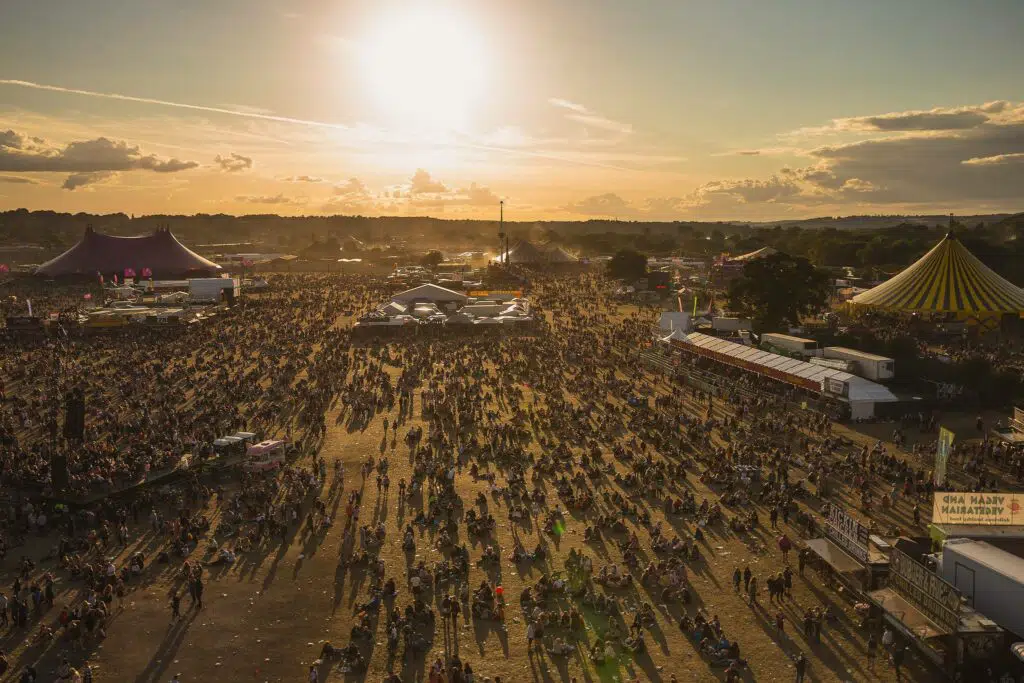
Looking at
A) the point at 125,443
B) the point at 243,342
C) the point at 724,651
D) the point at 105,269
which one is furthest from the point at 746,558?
the point at 105,269

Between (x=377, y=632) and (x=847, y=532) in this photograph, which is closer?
(x=377, y=632)

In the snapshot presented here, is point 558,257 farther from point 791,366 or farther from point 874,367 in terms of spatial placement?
point 874,367

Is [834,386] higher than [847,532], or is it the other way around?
[834,386]

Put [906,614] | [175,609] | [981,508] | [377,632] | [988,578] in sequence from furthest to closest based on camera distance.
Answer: [981,508], [175,609], [377,632], [906,614], [988,578]

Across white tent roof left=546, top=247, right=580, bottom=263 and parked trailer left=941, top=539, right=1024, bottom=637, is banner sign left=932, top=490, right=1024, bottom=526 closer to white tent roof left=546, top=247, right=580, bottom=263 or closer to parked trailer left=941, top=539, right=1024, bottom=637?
parked trailer left=941, top=539, right=1024, bottom=637

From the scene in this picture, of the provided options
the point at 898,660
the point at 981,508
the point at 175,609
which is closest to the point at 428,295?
the point at 175,609

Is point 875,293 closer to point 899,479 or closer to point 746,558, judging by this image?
point 899,479

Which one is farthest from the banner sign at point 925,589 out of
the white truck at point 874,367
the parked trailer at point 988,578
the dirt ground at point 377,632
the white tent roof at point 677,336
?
the white tent roof at point 677,336
